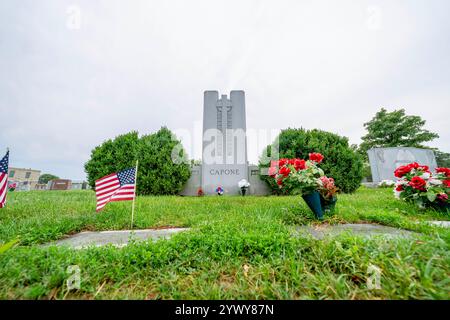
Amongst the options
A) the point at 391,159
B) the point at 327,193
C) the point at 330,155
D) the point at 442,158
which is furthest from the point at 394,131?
the point at 327,193

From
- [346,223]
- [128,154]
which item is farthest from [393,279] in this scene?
[128,154]

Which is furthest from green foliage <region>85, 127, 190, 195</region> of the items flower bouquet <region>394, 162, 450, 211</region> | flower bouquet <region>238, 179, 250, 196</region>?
flower bouquet <region>394, 162, 450, 211</region>

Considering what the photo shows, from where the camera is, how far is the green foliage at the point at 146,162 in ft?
25.9

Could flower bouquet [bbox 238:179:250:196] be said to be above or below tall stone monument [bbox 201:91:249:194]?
below

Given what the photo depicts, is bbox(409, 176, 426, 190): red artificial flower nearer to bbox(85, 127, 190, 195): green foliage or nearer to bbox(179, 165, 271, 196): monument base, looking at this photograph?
bbox(179, 165, 271, 196): monument base

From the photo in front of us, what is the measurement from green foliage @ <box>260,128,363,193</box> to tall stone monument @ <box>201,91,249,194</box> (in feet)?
4.43

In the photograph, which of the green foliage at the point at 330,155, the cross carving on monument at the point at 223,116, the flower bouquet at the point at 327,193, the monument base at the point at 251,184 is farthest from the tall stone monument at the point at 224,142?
the flower bouquet at the point at 327,193

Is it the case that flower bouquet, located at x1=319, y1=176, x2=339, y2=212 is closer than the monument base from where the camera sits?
Yes

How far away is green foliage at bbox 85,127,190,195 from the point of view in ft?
25.9

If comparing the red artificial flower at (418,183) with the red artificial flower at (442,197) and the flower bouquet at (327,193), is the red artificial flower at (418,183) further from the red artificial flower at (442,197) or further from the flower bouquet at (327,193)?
the flower bouquet at (327,193)

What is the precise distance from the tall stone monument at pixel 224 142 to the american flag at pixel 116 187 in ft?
18.5
